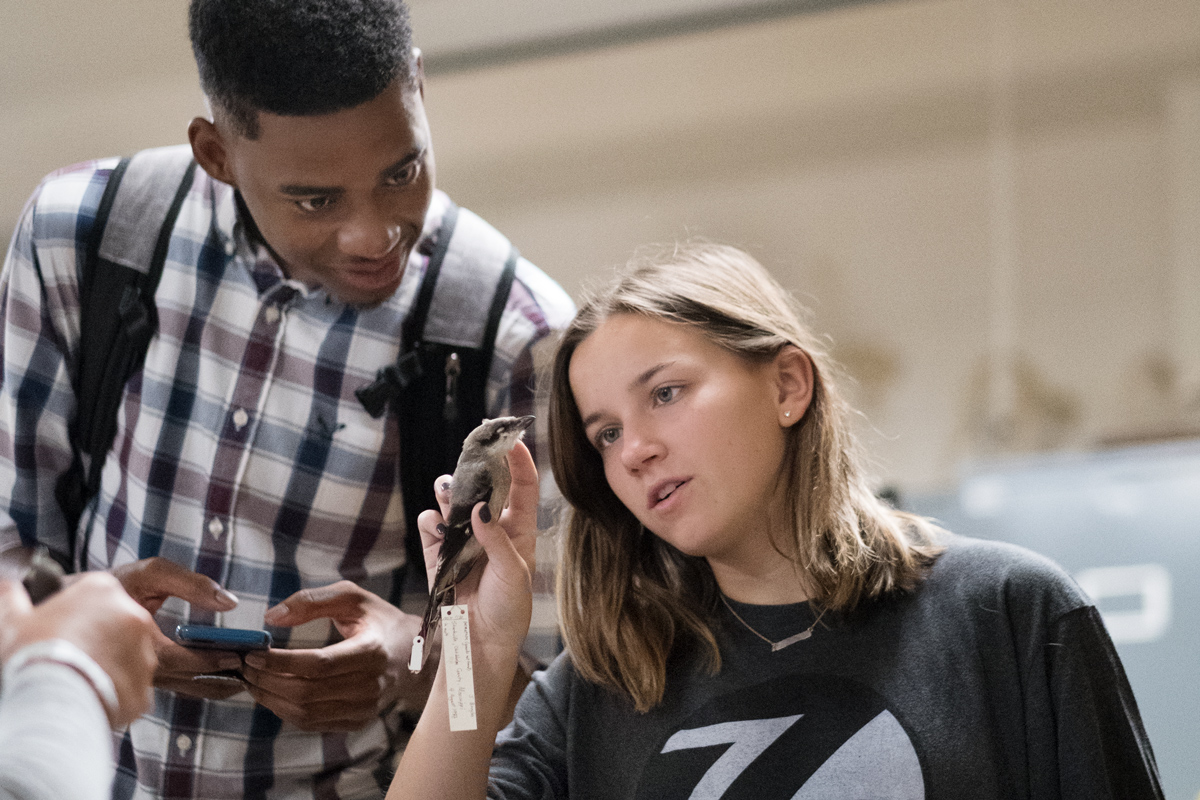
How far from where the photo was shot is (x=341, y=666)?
0.75 meters

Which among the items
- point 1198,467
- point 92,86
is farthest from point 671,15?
point 1198,467

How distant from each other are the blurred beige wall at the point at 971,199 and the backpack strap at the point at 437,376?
99 centimetres

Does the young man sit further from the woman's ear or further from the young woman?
the woman's ear

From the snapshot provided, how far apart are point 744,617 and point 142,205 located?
2.10 feet

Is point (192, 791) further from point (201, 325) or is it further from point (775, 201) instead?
point (775, 201)

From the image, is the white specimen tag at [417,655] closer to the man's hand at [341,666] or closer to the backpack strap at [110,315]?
the man's hand at [341,666]

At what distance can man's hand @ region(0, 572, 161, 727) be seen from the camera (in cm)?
49

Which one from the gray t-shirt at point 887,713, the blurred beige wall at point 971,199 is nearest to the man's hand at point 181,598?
the gray t-shirt at point 887,713

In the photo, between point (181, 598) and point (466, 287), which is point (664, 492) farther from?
point (181, 598)

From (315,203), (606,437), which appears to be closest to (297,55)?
(315,203)

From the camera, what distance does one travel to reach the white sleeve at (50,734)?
0.43 m

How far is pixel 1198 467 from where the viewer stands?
1.97 metres

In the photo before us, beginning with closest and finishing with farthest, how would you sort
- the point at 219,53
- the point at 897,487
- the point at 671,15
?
the point at 219,53 < the point at 671,15 < the point at 897,487

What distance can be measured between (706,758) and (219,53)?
0.69 metres
